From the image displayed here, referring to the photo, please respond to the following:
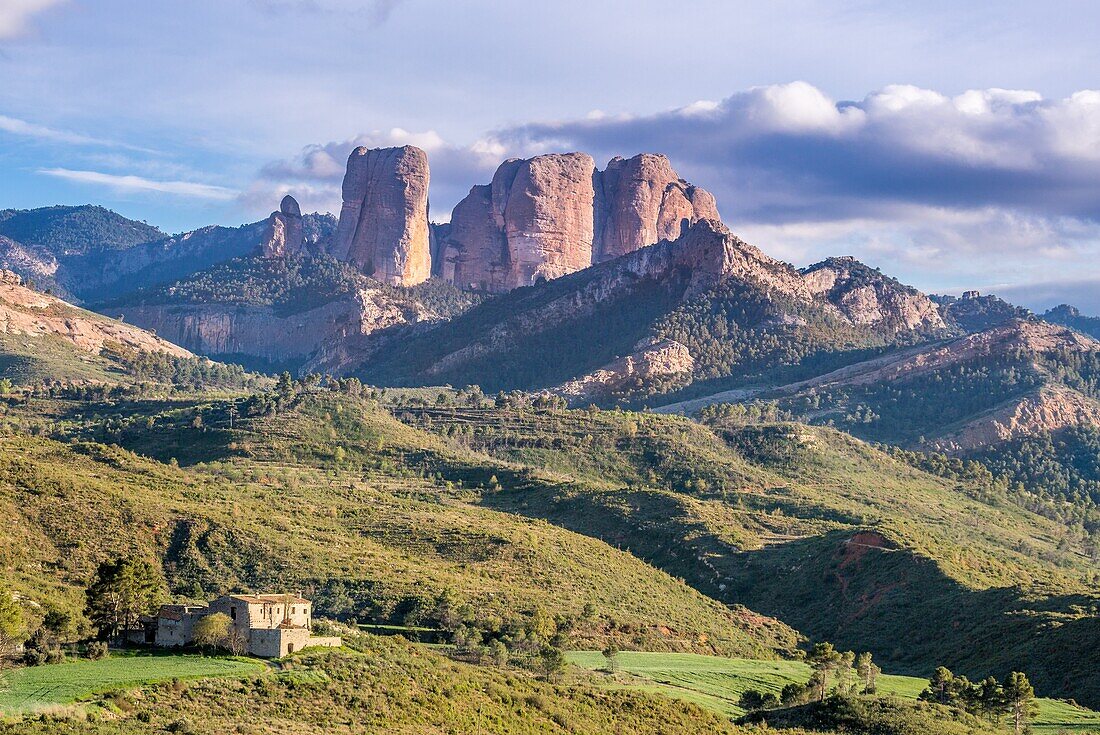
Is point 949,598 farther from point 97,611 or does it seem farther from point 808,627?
point 97,611

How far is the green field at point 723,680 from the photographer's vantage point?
68875mm

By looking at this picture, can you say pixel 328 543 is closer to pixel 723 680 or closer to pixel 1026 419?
pixel 723 680

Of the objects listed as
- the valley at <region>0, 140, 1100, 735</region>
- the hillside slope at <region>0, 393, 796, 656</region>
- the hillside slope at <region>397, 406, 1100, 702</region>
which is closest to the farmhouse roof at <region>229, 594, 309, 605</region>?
the valley at <region>0, 140, 1100, 735</region>

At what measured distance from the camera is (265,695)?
170 ft

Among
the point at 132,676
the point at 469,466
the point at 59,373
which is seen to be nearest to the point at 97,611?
the point at 132,676

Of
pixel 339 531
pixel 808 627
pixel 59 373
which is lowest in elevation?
pixel 808 627

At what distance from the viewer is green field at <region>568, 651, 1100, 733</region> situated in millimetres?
68875

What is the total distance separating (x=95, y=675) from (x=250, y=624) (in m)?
7.17

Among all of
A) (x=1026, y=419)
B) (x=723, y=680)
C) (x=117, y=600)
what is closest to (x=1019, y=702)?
(x=723, y=680)

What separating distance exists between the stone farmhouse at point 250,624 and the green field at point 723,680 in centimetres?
1682

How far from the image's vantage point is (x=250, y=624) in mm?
56812

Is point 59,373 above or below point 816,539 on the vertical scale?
above

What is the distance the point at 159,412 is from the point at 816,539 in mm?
69558

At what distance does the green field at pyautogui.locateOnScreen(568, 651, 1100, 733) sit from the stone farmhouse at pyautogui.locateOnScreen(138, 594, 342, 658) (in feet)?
Result: 55.2
